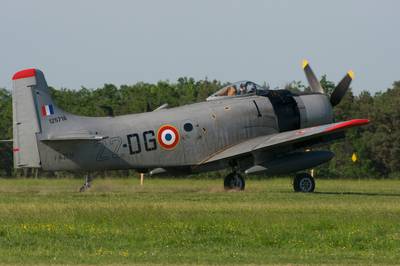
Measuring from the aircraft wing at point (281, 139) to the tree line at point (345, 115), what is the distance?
18751 millimetres

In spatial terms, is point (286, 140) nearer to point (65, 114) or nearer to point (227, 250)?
point (65, 114)

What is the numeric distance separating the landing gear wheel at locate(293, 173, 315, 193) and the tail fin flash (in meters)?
7.62

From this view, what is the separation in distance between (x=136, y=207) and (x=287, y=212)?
3.50 metres

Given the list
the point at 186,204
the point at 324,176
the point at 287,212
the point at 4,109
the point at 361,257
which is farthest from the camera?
the point at 4,109

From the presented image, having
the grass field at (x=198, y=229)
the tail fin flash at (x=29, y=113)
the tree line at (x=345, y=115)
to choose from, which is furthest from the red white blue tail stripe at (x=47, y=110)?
the tree line at (x=345, y=115)

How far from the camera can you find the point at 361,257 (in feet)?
56.3

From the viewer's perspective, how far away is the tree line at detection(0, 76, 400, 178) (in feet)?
208

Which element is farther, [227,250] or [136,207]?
[136,207]

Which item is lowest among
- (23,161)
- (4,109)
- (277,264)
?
(277,264)

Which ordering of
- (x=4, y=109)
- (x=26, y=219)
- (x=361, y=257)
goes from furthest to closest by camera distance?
(x=4, y=109)
(x=26, y=219)
(x=361, y=257)

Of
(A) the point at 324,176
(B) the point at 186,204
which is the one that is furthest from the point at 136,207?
(A) the point at 324,176

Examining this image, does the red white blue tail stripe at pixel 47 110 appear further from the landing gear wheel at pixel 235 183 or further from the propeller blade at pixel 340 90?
the propeller blade at pixel 340 90

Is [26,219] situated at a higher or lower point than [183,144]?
lower

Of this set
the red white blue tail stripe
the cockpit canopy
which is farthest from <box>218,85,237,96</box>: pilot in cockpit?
the red white blue tail stripe
